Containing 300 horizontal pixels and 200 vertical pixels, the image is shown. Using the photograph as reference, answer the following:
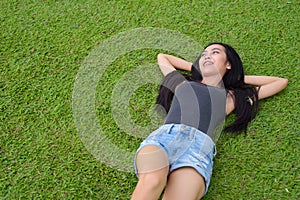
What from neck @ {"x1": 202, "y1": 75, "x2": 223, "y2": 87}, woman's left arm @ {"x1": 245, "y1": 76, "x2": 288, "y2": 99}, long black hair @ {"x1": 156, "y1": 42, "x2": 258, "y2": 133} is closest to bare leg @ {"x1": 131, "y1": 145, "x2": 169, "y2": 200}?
long black hair @ {"x1": 156, "y1": 42, "x2": 258, "y2": 133}

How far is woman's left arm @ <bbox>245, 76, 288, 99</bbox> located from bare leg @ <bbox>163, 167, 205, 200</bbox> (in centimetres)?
106

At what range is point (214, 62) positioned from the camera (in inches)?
126

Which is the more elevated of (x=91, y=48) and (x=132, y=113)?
(x=91, y=48)

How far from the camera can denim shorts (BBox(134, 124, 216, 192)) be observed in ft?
8.62

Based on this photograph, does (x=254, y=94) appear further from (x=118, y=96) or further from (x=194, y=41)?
(x=118, y=96)

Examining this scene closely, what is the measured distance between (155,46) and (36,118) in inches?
53.8

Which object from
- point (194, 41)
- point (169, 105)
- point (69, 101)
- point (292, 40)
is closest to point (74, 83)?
point (69, 101)

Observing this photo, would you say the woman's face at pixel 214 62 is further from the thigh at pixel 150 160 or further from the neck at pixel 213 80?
the thigh at pixel 150 160

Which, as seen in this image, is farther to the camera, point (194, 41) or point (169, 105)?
point (194, 41)

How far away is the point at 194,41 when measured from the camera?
12.1 ft

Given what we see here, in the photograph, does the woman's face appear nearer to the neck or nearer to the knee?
the neck

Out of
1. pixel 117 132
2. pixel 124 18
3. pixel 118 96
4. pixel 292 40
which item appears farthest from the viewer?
pixel 124 18

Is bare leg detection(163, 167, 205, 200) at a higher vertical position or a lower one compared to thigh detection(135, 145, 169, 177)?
lower

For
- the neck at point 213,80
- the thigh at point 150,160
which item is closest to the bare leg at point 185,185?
the thigh at point 150,160
